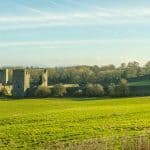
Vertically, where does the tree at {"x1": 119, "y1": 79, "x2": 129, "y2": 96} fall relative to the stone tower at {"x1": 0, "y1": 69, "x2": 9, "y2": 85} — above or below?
below

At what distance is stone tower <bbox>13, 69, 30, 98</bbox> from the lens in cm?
13864

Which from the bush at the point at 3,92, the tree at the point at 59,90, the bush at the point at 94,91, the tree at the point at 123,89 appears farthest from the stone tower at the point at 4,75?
the tree at the point at 123,89

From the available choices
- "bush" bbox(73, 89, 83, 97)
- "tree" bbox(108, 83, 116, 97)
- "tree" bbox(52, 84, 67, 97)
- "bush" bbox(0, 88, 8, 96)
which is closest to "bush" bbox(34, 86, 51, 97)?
"tree" bbox(52, 84, 67, 97)

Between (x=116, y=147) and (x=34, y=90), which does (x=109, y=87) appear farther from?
(x=116, y=147)

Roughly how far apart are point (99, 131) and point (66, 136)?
8.26 feet

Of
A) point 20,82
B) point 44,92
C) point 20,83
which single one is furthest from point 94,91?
point 20,82

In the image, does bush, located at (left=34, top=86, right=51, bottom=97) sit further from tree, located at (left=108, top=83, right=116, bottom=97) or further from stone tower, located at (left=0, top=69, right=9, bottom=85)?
stone tower, located at (left=0, top=69, right=9, bottom=85)

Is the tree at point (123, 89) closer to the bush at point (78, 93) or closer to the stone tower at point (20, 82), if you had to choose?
the bush at point (78, 93)

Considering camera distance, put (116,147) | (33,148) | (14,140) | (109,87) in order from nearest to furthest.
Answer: (116,147)
(33,148)
(14,140)
(109,87)

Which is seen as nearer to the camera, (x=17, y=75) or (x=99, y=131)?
(x=99, y=131)

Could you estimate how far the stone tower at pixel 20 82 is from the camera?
139 metres

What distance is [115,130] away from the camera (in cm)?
2711

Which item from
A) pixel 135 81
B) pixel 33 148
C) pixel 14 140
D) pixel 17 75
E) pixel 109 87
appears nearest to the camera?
pixel 33 148

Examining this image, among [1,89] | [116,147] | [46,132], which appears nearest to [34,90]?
[1,89]
